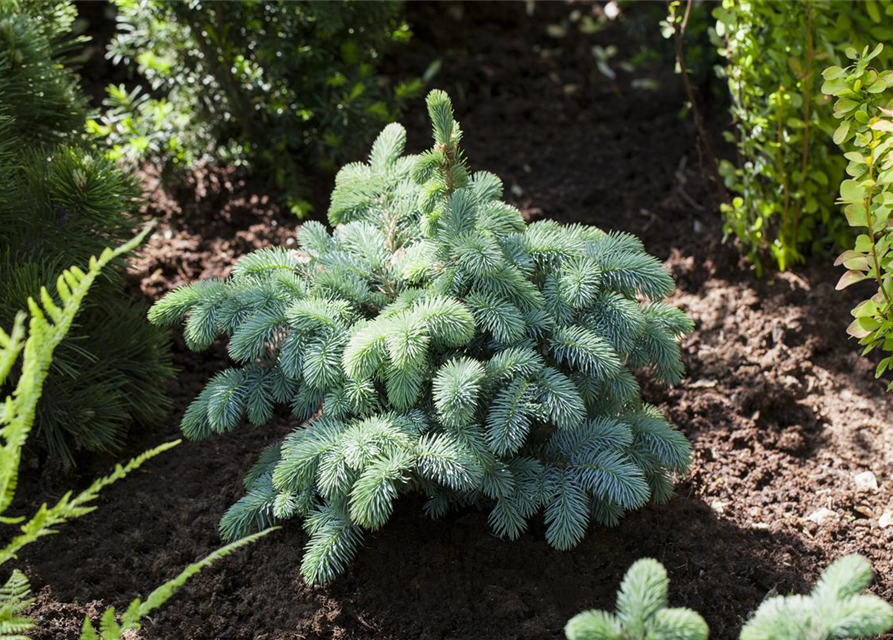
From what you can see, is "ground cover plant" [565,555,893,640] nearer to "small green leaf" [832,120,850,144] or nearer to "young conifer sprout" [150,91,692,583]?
"young conifer sprout" [150,91,692,583]

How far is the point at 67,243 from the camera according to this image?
107 inches

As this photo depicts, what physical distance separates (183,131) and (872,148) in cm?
257

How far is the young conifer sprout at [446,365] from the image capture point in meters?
2.18

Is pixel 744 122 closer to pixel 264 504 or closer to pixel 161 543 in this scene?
pixel 264 504

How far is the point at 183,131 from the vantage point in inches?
147

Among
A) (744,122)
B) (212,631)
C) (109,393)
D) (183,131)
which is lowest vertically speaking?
(212,631)

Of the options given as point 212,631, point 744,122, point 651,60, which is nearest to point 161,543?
point 212,631

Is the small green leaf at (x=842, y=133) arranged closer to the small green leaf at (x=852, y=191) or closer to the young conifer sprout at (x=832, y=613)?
the small green leaf at (x=852, y=191)

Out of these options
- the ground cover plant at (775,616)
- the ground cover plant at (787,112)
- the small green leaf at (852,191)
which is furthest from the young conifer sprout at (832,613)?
the ground cover plant at (787,112)

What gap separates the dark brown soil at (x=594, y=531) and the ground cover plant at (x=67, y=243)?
0.55ft

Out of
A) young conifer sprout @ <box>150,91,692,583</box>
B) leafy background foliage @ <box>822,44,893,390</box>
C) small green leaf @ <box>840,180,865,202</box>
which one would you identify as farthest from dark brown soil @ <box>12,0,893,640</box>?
small green leaf @ <box>840,180,865,202</box>

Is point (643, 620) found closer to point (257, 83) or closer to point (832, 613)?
point (832, 613)

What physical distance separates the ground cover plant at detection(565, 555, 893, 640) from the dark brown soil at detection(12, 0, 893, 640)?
655 mm

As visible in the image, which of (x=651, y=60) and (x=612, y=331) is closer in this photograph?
(x=612, y=331)
